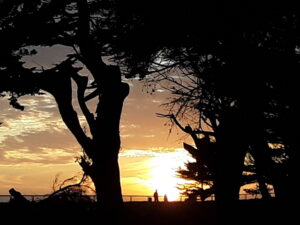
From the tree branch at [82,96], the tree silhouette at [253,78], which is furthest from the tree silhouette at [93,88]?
the tree silhouette at [253,78]

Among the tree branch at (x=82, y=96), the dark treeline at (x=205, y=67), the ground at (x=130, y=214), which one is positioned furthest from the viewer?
the tree branch at (x=82, y=96)

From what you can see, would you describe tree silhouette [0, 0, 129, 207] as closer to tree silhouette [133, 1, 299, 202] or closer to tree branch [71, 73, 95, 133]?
tree branch [71, 73, 95, 133]

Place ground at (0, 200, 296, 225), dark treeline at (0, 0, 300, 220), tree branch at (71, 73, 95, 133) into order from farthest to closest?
tree branch at (71, 73, 95, 133)
ground at (0, 200, 296, 225)
dark treeline at (0, 0, 300, 220)

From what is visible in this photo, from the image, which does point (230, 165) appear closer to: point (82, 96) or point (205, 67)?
point (205, 67)

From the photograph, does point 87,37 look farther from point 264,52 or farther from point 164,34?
point 264,52

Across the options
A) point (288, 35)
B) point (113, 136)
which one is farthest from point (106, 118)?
point (288, 35)

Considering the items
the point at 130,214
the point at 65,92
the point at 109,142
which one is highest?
the point at 65,92

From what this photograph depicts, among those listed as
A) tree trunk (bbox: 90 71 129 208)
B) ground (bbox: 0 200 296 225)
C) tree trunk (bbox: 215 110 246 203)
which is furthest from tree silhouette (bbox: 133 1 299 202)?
tree trunk (bbox: 90 71 129 208)

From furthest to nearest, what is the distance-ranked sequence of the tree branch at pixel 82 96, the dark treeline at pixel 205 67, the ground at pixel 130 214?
the tree branch at pixel 82 96, the ground at pixel 130 214, the dark treeline at pixel 205 67

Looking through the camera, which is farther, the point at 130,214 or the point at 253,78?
the point at 130,214

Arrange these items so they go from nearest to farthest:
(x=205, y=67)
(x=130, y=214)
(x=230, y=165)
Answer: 1. (x=230, y=165)
2. (x=205, y=67)
3. (x=130, y=214)

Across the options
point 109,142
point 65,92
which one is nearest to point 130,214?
A: point 109,142

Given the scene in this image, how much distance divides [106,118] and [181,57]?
2.56 meters

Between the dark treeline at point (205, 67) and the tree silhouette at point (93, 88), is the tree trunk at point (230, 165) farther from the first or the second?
the tree silhouette at point (93, 88)
